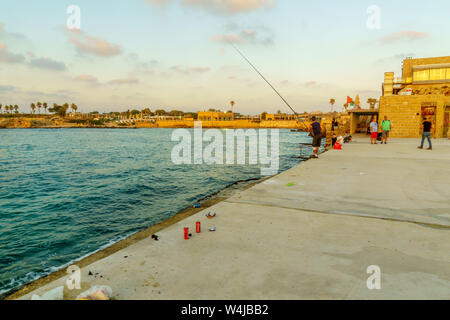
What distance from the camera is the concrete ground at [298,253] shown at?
257cm

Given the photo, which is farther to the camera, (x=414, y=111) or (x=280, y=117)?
(x=280, y=117)

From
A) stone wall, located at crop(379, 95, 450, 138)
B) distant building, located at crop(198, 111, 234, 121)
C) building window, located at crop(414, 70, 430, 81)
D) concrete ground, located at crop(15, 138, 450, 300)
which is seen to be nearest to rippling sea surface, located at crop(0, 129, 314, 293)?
concrete ground, located at crop(15, 138, 450, 300)

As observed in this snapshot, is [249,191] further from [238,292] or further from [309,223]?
[238,292]

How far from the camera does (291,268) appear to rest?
2949mm

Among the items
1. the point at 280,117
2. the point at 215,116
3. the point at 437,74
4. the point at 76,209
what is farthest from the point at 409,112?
the point at 280,117

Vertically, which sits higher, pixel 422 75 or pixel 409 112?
pixel 422 75

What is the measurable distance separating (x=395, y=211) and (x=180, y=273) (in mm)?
4364

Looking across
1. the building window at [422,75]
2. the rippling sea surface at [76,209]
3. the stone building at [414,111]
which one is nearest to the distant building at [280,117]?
the building window at [422,75]

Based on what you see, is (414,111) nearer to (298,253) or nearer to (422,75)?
(422,75)

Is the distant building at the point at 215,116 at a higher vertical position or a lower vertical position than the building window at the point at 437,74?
higher

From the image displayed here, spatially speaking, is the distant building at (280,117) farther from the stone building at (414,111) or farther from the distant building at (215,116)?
the stone building at (414,111)

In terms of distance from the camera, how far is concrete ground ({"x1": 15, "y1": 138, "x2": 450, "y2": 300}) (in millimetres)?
2570

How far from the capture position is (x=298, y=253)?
10.9 feet
